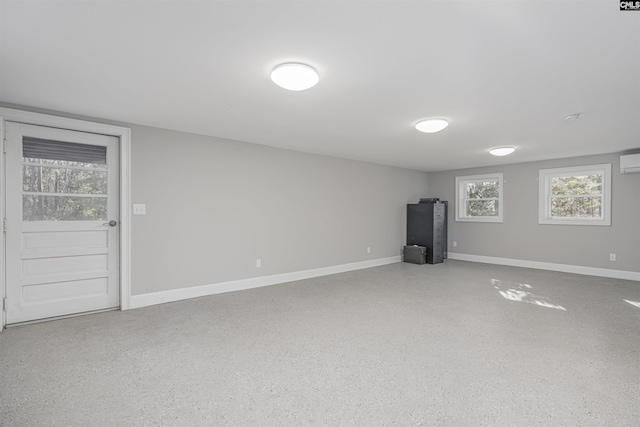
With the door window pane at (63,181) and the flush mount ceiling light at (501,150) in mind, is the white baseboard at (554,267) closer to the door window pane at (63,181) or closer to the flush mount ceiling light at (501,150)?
the flush mount ceiling light at (501,150)

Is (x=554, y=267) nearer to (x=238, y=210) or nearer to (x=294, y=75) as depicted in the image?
(x=238, y=210)

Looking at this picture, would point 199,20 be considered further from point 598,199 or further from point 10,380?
point 598,199

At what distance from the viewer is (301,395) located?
6.23ft

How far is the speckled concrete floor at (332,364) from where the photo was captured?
5.70ft

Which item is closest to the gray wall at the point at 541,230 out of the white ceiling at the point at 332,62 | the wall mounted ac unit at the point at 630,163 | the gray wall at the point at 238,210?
the wall mounted ac unit at the point at 630,163

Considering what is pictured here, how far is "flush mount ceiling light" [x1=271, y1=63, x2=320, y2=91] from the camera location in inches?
85.4

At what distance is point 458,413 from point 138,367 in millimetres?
2157

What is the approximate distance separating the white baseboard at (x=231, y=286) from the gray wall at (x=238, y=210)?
0.08m

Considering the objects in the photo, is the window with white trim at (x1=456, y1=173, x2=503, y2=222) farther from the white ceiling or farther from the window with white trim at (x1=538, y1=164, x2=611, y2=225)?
the white ceiling

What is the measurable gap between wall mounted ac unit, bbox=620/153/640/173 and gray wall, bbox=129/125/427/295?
405 centimetres

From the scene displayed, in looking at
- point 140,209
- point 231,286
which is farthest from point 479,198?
point 140,209

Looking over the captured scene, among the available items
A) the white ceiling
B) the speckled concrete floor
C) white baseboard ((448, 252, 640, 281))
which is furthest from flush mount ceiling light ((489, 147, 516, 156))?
white baseboard ((448, 252, 640, 281))

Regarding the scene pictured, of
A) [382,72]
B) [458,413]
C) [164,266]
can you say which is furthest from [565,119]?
[164,266]

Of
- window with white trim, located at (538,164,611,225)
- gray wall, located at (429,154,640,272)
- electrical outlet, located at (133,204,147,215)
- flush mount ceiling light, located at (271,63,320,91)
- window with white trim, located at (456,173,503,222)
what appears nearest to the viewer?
flush mount ceiling light, located at (271,63,320,91)
